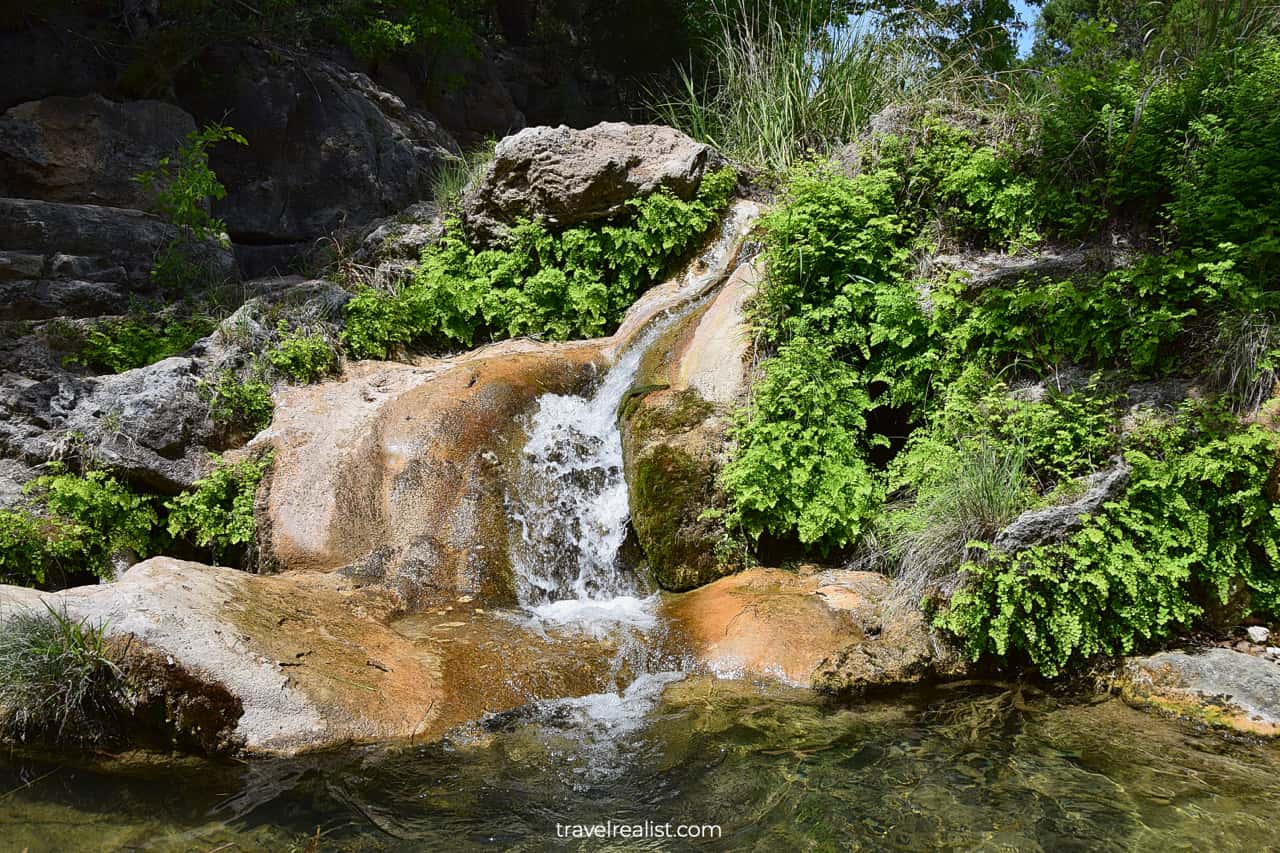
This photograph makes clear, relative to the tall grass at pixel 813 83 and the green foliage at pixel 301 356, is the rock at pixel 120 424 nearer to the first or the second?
the green foliage at pixel 301 356

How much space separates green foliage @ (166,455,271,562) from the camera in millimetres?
6539

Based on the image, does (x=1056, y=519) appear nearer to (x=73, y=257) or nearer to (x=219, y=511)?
(x=219, y=511)

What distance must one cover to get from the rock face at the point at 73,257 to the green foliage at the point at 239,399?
78.8 inches

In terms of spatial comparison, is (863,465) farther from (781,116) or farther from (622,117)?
(622,117)

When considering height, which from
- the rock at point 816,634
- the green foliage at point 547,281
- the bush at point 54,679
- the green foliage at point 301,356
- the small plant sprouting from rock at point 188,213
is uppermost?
the small plant sprouting from rock at point 188,213

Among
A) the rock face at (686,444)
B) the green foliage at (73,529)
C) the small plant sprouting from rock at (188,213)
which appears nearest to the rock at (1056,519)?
the rock face at (686,444)

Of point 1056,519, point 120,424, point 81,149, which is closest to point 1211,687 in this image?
point 1056,519

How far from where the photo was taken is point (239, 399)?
7.42m

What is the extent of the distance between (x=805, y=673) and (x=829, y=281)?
3333 millimetres

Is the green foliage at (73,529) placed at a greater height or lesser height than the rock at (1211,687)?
greater

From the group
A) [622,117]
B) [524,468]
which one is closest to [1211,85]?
[524,468]

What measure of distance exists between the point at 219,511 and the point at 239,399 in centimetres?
123

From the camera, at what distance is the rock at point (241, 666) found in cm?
431

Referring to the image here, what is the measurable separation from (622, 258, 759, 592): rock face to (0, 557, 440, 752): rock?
2095mm
